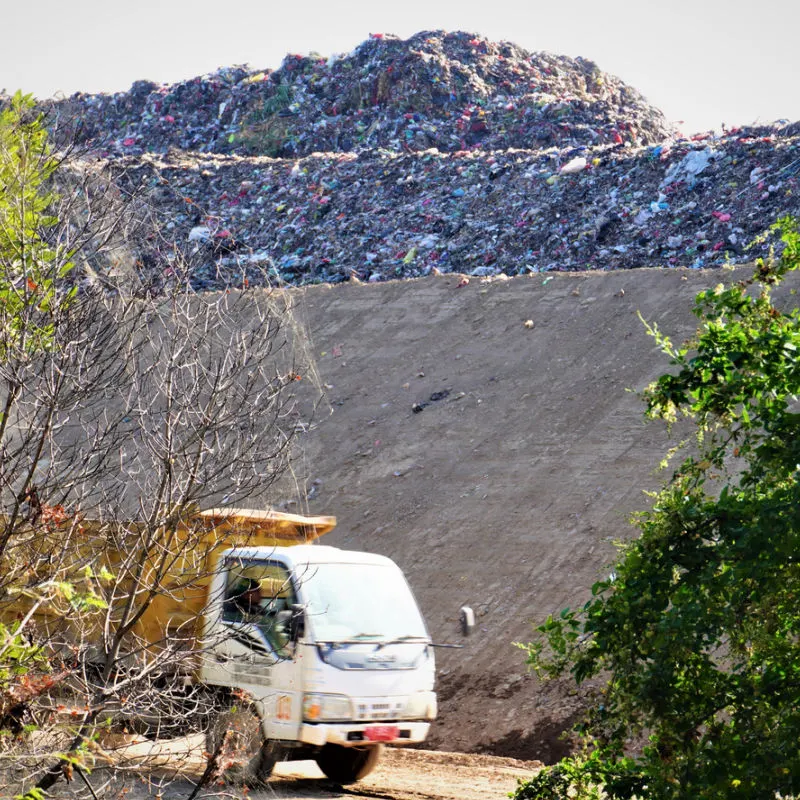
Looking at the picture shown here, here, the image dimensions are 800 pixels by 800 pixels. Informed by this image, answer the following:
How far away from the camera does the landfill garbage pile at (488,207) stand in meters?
22.5

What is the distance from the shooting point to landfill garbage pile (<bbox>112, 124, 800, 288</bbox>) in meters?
22.5

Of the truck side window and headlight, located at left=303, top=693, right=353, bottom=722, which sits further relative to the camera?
the truck side window

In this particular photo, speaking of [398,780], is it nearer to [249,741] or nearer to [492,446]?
[249,741]

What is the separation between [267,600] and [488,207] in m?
17.9

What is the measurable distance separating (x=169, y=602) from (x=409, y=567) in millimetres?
6270

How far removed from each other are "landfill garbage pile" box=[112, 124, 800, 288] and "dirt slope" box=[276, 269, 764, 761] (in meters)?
1.62

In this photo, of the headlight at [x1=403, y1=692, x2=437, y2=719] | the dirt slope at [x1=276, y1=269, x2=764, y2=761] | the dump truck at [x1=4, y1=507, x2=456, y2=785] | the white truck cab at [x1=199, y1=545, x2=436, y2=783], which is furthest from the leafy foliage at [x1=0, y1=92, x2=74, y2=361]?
the dirt slope at [x1=276, y1=269, x2=764, y2=761]

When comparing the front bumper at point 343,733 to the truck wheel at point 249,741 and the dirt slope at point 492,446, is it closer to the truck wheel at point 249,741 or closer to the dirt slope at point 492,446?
the truck wheel at point 249,741

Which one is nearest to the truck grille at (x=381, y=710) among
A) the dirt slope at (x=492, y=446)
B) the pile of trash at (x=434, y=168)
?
the dirt slope at (x=492, y=446)

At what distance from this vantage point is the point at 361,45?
34875 mm

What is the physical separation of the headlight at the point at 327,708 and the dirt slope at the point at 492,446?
3.59m

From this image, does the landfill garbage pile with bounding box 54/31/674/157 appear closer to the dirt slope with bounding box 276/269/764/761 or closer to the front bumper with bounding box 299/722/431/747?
the dirt slope with bounding box 276/269/764/761

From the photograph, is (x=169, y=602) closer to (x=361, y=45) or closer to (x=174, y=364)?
(x=174, y=364)

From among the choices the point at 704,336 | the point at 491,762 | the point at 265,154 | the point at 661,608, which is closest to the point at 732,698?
the point at 661,608
